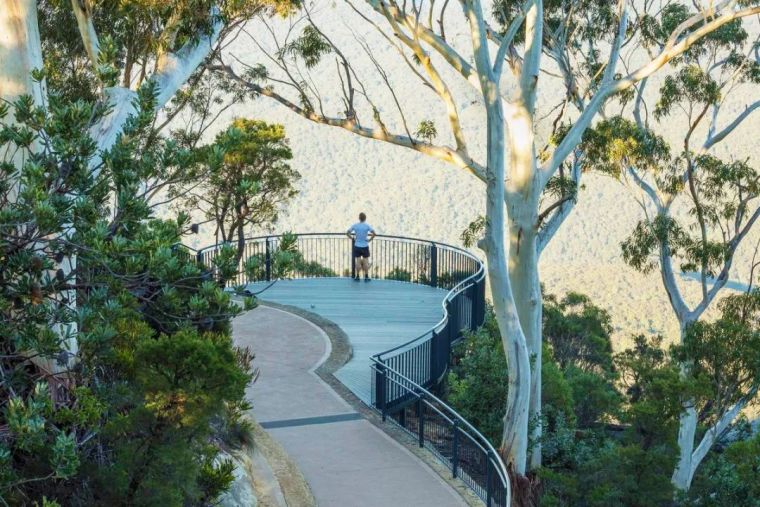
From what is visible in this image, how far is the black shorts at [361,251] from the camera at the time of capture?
2484 centimetres

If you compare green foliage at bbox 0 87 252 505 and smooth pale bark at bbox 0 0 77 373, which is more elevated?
smooth pale bark at bbox 0 0 77 373

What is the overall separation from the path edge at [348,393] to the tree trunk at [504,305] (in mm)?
2526

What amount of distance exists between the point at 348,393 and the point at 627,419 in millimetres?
8775

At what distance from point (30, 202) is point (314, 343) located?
41.1 feet

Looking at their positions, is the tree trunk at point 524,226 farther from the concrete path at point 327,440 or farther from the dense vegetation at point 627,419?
the concrete path at point 327,440

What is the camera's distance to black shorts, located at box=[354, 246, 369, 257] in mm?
24844

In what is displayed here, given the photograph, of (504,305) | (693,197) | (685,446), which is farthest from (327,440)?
(693,197)

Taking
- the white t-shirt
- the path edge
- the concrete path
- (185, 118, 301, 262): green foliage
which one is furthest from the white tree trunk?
(185, 118, 301, 262): green foliage

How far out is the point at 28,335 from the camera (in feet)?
24.5

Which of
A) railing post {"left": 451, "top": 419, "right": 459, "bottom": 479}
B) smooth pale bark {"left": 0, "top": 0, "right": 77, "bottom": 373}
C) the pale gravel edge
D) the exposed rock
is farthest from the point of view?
railing post {"left": 451, "top": 419, "right": 459, "bottom": 479}

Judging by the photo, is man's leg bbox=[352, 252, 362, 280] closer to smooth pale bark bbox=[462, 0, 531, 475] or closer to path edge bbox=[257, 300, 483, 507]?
path edge bbox=[257, 300, 483, 507]

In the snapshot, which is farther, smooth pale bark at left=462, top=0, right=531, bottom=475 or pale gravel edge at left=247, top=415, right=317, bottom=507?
smooth pale bark at left=462, top=0, right=531, bottom=475

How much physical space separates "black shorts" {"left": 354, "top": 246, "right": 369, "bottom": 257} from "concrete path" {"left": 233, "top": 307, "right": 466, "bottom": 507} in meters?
5.59

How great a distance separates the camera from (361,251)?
2495 centimetres
